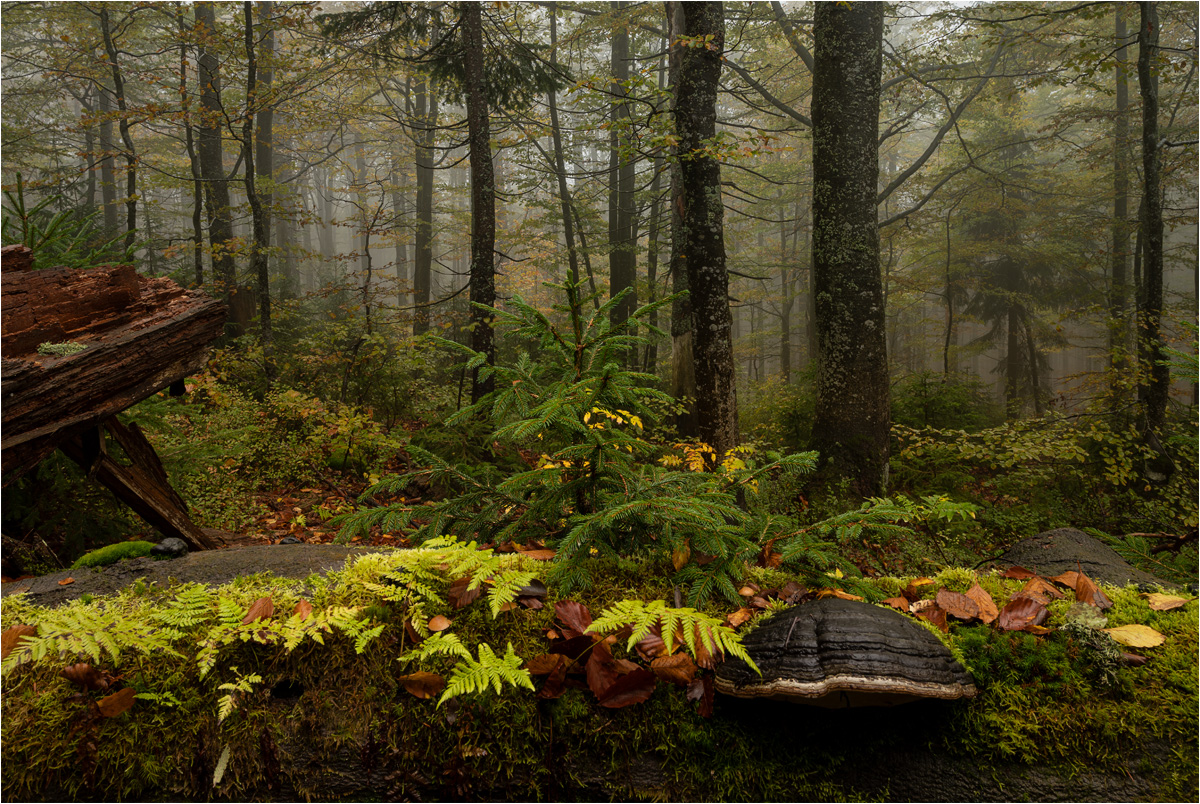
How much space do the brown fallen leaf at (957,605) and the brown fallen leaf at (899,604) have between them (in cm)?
9

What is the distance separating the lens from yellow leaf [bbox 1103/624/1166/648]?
4.54 feet

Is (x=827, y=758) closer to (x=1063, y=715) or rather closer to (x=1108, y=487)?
(x=1063, y=715)

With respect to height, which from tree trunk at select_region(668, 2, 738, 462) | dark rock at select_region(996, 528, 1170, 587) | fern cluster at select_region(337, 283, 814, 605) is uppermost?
tree trunk at select_region(668, 2, 738, 462)

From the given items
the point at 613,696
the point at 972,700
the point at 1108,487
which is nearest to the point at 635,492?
the point at 613,696

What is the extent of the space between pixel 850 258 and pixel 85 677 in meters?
7.09

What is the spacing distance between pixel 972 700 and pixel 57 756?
218 centimetres

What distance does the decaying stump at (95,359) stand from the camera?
2648mm

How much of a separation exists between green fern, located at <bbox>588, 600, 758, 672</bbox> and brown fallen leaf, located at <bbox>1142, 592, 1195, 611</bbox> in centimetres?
133

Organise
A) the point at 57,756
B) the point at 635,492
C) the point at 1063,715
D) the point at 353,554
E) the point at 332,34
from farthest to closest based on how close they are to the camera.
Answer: the point at 332,34
the point at 353,554
the point at 635,492
the point at 1063,715
the point at 57,756

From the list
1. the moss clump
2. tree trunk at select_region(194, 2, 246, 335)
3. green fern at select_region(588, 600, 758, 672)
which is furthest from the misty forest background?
the moss clump

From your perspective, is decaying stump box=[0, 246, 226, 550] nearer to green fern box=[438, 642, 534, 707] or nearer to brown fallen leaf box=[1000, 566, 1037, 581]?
green fern box=[438, 642, 534, 707]

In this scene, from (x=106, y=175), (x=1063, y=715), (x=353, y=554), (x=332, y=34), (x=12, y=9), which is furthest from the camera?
(x=106, y=175)

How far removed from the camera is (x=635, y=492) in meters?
1.93

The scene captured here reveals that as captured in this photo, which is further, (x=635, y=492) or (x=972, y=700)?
(x=635, y=492)
